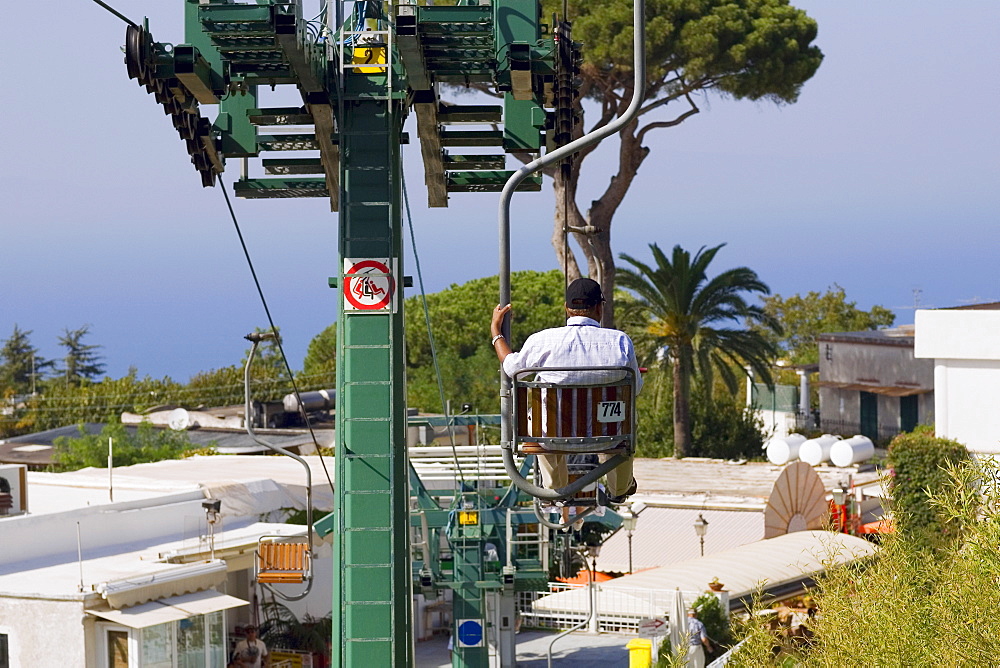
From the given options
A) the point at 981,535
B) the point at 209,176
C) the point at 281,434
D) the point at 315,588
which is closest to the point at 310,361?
the point at 281,434

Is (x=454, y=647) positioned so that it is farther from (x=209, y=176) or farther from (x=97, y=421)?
(x=97, y=421)

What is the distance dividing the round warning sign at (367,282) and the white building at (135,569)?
7920 millimetres

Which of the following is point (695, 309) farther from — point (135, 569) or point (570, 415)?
point (570, 415)

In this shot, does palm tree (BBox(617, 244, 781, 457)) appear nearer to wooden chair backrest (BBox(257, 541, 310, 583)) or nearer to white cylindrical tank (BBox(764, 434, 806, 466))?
white cylindrical tank (BBox(764, 434, 806, 466))

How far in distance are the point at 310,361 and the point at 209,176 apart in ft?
204

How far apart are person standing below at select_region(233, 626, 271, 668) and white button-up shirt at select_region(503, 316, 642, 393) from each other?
15582 mm

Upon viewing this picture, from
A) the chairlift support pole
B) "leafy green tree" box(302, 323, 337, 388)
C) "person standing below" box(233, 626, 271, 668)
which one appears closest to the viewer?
the chairlift support pole

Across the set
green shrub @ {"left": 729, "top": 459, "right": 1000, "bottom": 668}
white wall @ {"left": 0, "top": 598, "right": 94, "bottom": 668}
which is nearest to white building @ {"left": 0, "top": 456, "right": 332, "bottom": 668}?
white wall @ {"left": 0, "top": 598, "right": 94, "bottom": 668}

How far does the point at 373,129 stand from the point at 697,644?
922cm

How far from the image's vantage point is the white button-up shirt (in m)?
6.84

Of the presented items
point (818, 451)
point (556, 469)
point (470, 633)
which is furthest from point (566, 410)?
point (818, 451)

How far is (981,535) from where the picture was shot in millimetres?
8305

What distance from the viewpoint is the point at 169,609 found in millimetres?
19500

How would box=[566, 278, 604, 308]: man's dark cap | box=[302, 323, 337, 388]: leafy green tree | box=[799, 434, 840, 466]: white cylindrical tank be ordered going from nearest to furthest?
box=[566, 278, 604, 308]: man's dark cap
box=[799, 434, 840, 466]: white cylindrical tank
box=[302, 323, 337, 388]: leafy green tree
